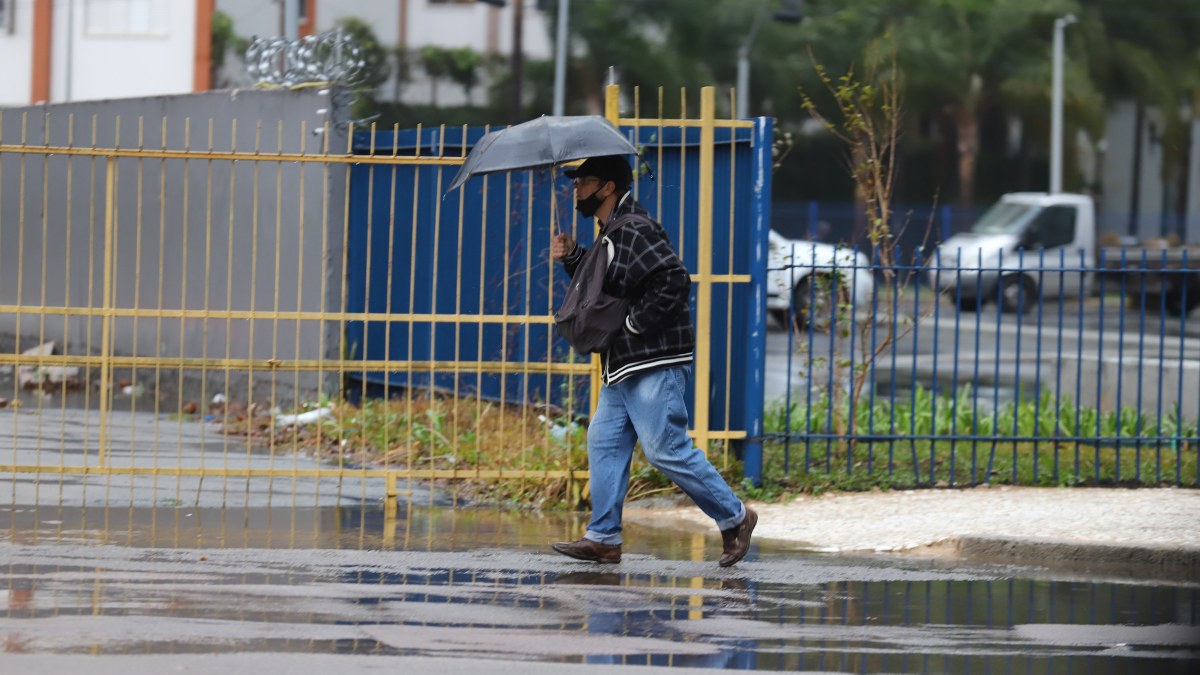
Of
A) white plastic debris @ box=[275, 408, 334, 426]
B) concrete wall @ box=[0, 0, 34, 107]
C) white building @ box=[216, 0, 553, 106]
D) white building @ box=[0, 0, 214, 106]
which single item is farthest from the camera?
white building @ box=[216, 0, 553, 106]

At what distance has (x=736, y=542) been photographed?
24.3 feet

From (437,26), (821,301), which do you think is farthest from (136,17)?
(821,301)

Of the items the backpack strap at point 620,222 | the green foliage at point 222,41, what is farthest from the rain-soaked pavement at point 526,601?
the green foliage at point 222,41

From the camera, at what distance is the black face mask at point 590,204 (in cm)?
737

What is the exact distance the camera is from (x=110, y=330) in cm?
912

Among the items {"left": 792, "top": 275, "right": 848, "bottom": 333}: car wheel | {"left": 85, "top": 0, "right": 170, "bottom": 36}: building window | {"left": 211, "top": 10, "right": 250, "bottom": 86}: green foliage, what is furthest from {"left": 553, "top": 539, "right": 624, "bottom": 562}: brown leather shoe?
{"left": 211, "top": 10, "right": 250, "bottom": 86}: green foliage

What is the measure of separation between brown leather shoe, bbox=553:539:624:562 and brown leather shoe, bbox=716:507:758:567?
0.47 metres

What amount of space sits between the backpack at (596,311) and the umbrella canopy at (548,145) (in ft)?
1.12

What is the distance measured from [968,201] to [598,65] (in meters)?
10.7

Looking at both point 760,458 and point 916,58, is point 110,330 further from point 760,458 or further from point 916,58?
point 916,58

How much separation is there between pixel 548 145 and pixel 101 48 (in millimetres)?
32163

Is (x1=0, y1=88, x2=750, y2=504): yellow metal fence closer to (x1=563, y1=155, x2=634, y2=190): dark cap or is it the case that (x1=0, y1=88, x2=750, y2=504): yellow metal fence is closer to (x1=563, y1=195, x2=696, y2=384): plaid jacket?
(x1=563, y1=155, x2=634, y2=190): dark cap

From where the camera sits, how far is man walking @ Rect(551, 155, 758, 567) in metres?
7.09

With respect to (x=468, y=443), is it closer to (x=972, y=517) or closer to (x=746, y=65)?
(x=972, y=517)
